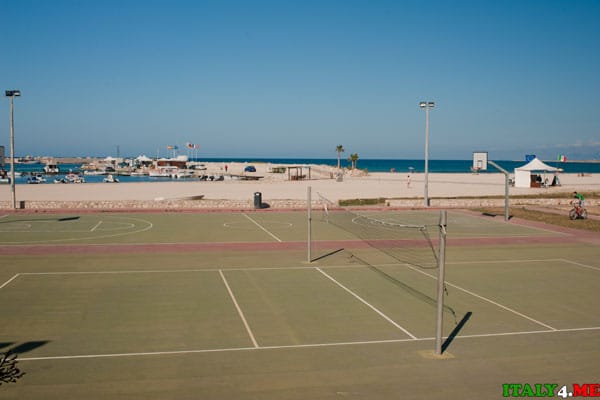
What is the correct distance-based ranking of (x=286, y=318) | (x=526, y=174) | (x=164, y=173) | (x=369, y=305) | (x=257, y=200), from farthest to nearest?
(x=164, y=173) → (x=526, y=174) → (x=257, y=200) → (x=369, y=305) → (x=286, y=318)

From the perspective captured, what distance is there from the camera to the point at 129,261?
21281mm

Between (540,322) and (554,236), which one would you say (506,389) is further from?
(554,236)

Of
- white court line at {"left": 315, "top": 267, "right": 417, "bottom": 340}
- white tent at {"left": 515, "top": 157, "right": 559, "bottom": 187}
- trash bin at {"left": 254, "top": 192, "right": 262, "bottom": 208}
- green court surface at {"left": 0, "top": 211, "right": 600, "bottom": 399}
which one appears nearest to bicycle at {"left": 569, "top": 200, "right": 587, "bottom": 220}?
green court surface at {"left": 0, "top": 211, "right": 600, "bottom": 399}

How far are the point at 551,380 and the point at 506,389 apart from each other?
43.8 inches

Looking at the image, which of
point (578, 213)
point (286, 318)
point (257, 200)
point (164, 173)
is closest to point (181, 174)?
point (164, 173)

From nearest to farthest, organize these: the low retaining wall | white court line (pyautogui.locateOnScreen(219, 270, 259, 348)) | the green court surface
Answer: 1. the green court surface
2. white court line (pyautogui.locateOnScreen(219, 270, 259, 348))
3. the low retaining wall

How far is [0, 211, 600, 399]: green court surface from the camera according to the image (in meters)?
10.0

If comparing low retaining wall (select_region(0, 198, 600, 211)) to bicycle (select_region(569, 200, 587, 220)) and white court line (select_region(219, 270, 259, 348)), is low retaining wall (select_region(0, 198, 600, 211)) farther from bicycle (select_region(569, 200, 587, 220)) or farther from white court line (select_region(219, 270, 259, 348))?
white court line (select_region(219, 270, 259, 348))

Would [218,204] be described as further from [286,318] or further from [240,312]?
[286,318]

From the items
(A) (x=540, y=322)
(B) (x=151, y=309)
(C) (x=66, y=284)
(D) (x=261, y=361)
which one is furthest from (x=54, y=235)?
(A) (x=540, y=322)

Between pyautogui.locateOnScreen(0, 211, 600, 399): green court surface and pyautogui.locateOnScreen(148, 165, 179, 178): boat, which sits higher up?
pyautogui.locateOnScreen(148, 165, 179, 178): boat

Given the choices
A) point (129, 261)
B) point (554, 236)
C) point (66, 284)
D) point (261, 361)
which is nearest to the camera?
point (261, 361)

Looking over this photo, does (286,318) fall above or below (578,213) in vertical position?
below

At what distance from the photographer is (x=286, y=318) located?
1413 centimetres
